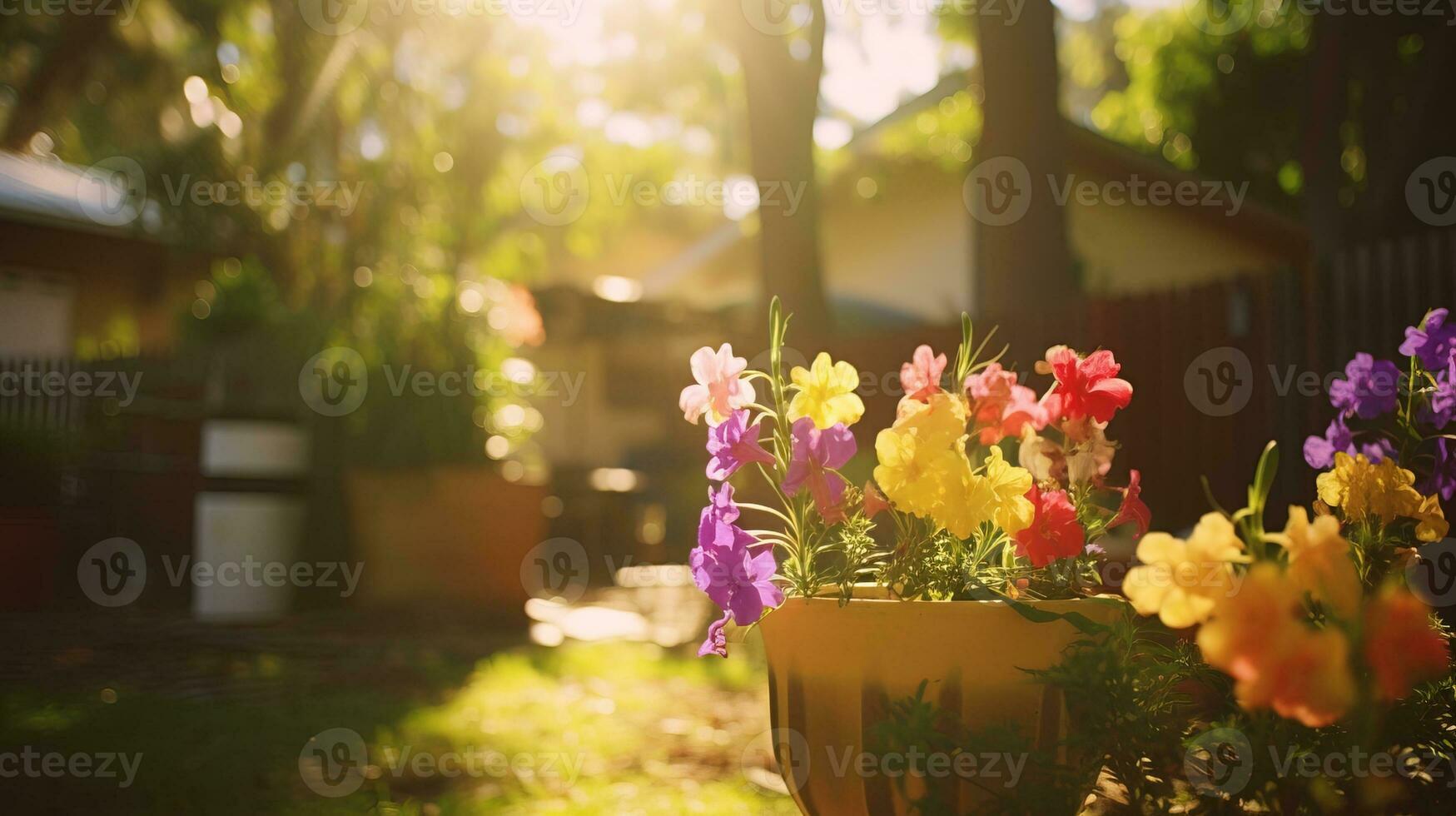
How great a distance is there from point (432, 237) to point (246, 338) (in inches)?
427

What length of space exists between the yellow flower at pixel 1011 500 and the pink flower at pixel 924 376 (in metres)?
0.17

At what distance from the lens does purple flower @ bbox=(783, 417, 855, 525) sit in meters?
1.86

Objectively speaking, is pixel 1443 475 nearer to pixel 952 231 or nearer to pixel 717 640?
pixel 717 640

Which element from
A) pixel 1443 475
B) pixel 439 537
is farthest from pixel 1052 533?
pixel 439 537

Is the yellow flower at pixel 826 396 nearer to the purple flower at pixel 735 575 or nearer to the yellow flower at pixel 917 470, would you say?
the yellow flower at pixel 917 470

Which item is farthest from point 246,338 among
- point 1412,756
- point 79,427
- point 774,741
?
point 1412,756

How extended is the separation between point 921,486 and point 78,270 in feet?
47.9

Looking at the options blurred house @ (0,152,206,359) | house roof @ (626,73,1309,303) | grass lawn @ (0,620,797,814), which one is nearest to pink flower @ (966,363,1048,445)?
grass lawn @ (0,620,797,814)

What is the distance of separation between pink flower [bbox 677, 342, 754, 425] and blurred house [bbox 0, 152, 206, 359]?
38.9 ft

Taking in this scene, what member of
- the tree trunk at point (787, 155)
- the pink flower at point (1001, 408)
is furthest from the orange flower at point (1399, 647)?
the tree trunk at point (787, 155)

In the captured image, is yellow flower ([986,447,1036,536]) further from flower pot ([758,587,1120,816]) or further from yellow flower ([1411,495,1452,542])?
yellow flower ([1411,495,1452,542])

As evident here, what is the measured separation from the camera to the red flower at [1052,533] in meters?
1.82

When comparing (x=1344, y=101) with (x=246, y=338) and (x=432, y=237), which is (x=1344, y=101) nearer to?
(x=246, y=338)

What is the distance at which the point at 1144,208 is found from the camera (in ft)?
49.2
